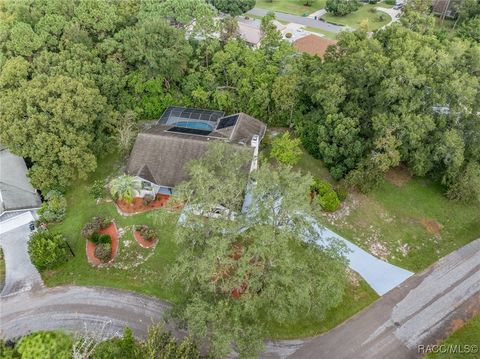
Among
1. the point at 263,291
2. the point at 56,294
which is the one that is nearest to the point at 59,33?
the point at 56,294

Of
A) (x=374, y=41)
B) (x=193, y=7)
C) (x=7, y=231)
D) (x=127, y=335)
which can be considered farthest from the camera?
(x=193, y=7)

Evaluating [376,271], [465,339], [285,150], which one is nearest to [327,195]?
[285,150]

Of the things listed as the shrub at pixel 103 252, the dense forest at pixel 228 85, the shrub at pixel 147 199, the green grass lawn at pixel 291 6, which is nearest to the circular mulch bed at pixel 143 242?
the shrub at pixel 103 252

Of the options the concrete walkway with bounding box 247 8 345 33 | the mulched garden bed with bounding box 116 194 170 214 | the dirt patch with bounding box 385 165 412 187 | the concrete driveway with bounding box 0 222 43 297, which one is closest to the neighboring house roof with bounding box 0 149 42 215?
the concrete driveway with bounding box 0 222 43 297

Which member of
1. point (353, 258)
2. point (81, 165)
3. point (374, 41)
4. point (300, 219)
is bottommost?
Answer: point (353, 258)

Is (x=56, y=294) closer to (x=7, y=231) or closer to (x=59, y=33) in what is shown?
(x=7, y=231)

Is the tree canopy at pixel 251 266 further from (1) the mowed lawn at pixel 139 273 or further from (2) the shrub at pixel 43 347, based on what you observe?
(2) the shrub at pixel 43 347

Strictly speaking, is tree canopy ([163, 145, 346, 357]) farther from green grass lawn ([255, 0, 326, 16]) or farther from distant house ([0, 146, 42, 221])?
green grass lawn ([255, 0, 326, 16])
